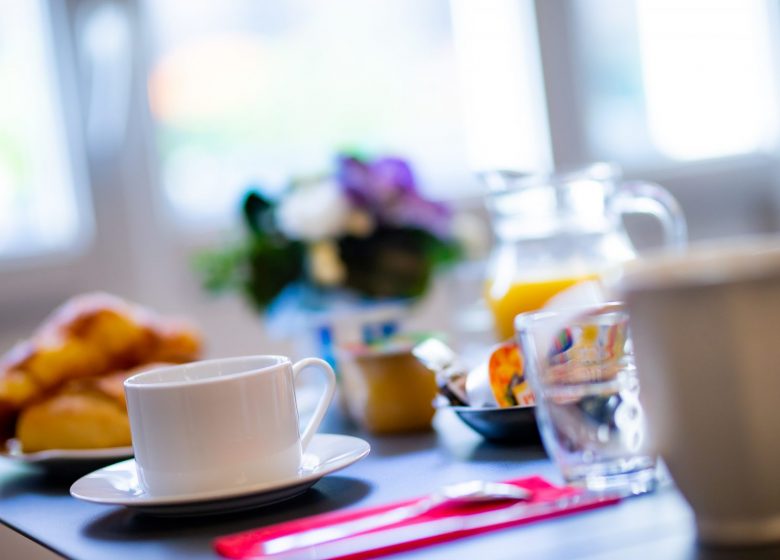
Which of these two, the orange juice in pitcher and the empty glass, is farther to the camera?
the orange juice in pitcher

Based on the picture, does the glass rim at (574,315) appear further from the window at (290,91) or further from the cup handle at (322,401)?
the window at (290,91)

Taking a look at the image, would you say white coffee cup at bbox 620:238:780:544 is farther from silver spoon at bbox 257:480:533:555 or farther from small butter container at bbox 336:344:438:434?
small butter container at bbox 336:344:438:434

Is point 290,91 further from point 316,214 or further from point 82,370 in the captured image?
point 82,370

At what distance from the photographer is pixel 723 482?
1.49 ft

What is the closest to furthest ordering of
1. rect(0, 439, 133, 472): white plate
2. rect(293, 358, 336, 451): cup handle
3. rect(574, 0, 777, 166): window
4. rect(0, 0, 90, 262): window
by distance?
rect(293, 358, 336, 451): cup handle, rect(0, 439, 133, 472): white plate, rect(0, 0, 90, 262): window, rect(574, 0, 777, 166): window

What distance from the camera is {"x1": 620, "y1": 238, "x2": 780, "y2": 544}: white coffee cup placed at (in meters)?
0.45

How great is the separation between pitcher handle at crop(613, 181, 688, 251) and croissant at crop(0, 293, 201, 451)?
0.46m

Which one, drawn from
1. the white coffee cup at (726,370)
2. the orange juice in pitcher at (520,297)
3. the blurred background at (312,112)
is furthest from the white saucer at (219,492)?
the blurred background at (312,112)

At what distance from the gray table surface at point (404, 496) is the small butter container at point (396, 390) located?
3cm

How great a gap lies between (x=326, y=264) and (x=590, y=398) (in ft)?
2.84

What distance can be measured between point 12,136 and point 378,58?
1.00 m

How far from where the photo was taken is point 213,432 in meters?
0.64

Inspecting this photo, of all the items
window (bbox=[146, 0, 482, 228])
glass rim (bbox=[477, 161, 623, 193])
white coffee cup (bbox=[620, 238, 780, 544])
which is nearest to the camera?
white coffee cup (bbox=[620, 238, 780, 544])

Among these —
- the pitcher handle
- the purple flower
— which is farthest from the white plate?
the purple flower
